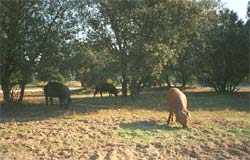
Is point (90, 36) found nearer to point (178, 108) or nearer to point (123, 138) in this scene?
point (178, 108)

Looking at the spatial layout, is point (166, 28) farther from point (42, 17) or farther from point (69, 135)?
point (69, 135)

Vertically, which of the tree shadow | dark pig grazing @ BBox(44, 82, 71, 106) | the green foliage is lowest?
the tree shadow

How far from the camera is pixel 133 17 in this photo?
23.2 metres

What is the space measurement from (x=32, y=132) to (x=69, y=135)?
151 cm

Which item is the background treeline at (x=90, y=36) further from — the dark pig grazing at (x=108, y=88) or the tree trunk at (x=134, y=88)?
the dark pig grazing at (x=108, y=88)

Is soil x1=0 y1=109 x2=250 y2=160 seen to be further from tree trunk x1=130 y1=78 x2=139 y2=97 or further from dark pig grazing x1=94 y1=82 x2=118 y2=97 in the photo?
dark pig grazing x1=94 y1=82 x2=118 y2=97

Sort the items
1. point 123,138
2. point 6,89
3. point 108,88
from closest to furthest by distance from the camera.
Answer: point 123,138, point 6,89, point 108,88

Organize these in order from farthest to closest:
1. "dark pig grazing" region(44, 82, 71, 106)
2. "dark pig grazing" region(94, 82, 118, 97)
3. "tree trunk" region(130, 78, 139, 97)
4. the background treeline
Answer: "dark pig grazing" region(94, 82, 118, 97) < "tree trunk" region(130, 78, 139, 97) < "dark pig grazing" region(44, 82, 71, 106) < the background treeline

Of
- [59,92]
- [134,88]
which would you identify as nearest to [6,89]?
[59,92]

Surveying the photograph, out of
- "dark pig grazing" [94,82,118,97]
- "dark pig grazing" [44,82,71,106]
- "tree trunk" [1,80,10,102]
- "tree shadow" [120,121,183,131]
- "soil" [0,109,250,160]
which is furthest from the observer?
"dark pig grazing" [94,82,118,97]

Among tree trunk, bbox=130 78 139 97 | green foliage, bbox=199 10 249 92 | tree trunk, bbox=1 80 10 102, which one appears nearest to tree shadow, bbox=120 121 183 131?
tree trunk, bbox=1 80 10 102

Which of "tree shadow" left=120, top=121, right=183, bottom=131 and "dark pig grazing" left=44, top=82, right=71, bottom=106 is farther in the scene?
"dark pig grazing" left=44, top=82, right=71, bottom=106

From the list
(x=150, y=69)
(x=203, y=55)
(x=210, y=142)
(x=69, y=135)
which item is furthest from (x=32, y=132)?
(x=203, y=55)

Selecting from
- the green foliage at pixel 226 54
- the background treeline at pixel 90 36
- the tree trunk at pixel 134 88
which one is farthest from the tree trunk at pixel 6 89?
the green foliage at pixel 226 54
